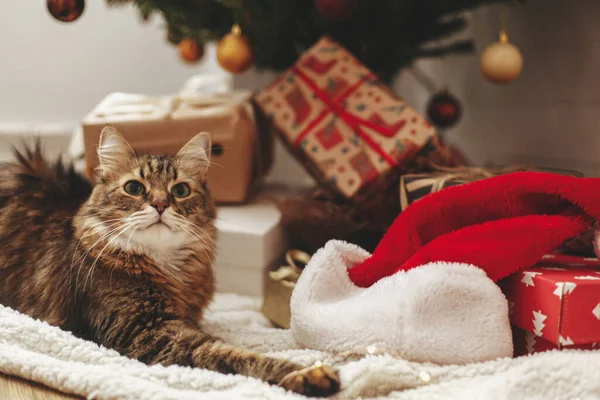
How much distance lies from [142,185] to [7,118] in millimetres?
1403

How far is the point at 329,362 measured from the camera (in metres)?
0.79

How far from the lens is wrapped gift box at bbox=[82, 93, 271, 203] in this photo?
4.11 ft

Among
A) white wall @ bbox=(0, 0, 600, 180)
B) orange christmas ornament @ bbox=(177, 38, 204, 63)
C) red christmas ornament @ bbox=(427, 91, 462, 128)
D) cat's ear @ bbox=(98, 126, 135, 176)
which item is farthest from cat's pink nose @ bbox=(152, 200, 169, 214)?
white wall @ bbox=(0, 0, 600, 180)

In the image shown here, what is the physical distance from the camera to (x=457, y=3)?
1326 mm

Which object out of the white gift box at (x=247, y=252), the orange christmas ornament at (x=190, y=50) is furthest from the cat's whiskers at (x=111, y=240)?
the orange christmas ornament at (x=190, y=50)

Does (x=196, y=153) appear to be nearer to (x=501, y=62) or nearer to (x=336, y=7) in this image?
(x=336, y=7)

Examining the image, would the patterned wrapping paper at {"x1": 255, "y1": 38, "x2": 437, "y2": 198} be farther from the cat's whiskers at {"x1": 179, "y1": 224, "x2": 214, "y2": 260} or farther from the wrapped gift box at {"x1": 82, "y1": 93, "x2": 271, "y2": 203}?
the cat's whiskers at {"x1": 179, "y1": 224, "x2": 214, "y2": 260}

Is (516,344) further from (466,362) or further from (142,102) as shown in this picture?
(142,102)

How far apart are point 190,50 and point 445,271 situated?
1.11 m

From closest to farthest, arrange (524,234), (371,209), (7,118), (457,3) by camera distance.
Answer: (524,234) → (371,209) → (457,3) → (7,118)

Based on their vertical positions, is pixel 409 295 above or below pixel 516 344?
above

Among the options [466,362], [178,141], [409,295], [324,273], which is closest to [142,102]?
[178,141]

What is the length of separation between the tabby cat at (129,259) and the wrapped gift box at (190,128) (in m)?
0.29

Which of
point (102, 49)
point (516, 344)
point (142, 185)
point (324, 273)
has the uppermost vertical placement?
point (102, 49)
